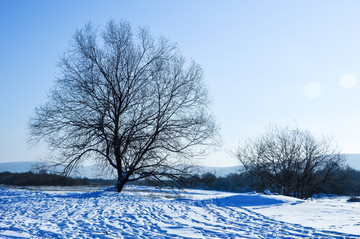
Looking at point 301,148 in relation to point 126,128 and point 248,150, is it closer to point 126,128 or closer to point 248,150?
point 248,150

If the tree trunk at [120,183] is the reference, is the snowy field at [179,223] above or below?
below

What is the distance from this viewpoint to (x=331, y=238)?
20.4ft

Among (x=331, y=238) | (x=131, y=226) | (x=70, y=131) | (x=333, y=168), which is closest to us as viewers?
(x=331, y=238)

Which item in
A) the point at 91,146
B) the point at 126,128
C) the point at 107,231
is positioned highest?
the point at 126,128

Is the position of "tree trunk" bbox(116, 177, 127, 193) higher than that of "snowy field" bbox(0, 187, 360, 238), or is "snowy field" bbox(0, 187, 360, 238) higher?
"tree trunk" bbox(116, 177, 127, 193)

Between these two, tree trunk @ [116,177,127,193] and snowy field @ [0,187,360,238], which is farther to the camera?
tree trunk @ [116,177,127,193]

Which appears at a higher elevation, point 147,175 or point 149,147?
point 149,147

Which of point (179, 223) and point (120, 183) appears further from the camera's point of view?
point (120, 183)

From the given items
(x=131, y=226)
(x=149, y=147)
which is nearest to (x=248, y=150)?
(x=149, y=147)

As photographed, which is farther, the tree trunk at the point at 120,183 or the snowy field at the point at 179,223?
the tree trunk at the point at 120,183

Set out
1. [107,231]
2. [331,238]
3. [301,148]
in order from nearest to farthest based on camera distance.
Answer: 1. [331,238]
2. [107,231]
3. [301,148]

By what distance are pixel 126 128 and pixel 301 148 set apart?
15.2 meters

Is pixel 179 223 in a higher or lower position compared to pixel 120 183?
lower

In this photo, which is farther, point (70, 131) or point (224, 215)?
point (70, 131)
